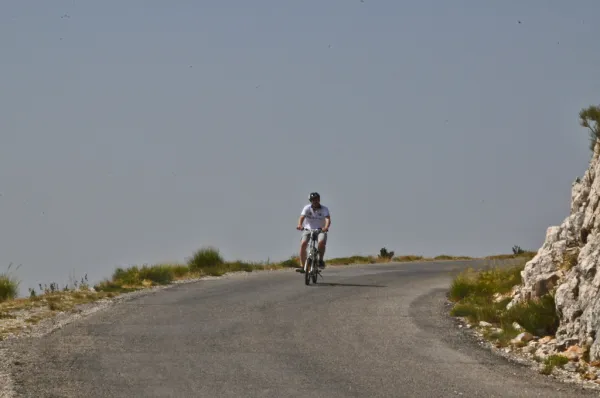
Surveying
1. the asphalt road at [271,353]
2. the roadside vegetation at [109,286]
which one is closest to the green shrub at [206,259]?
the roadside vegetation at [109,286]

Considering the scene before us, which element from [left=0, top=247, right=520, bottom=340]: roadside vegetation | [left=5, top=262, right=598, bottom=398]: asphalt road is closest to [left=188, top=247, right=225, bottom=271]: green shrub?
[left=0, top=247, right=520, bottom=340]: roadside vegetation

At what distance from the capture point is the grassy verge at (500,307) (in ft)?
50.3

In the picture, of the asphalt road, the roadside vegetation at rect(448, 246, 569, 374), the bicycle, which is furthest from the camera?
the bicycle

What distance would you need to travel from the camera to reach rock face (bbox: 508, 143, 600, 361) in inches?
543

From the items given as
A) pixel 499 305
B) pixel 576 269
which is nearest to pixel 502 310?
pixel 499 305

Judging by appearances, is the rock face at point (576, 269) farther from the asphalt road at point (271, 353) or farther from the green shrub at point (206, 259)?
the green shrub at point (206, 259)

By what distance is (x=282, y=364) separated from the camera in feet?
41.1

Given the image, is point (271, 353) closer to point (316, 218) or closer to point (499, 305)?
point (499, 305)

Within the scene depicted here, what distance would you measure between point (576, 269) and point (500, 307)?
3.32 meters

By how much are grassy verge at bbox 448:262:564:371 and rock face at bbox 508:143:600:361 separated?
1.45 ft

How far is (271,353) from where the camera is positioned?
13430 mm

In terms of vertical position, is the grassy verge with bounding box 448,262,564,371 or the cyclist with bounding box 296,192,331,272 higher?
the cyclist with bounding box 296,192,331,272

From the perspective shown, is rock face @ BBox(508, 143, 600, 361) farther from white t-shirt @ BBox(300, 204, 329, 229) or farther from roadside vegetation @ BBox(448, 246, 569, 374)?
white t-shirt @ BBox(300, 204, 329, 229)

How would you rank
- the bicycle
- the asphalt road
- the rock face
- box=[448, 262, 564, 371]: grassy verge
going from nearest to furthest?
the asphalt road, the rock face, box=[448, 262, 564, 371]: grassy verge, the bicycle
